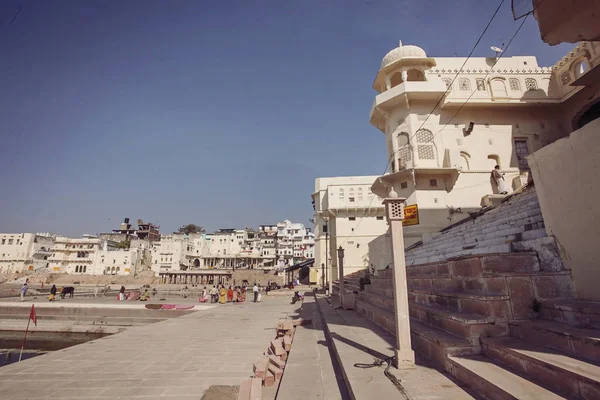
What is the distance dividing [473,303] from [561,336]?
43.0 inches

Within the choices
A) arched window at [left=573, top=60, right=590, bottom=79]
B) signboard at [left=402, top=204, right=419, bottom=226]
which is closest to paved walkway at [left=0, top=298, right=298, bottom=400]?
signboard at [left=402, top=204, right=419, bottom=226]

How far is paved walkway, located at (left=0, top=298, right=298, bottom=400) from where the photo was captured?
473cm

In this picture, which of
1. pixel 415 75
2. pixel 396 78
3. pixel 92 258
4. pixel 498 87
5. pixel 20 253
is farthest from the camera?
pixel 20 253

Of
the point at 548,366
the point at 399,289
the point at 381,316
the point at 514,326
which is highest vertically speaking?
the point at 399,289

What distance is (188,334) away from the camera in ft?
31.0

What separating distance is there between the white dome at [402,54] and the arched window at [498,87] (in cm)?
497

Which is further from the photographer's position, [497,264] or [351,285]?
[351,285]

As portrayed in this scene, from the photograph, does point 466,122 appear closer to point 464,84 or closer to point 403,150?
point 464,84

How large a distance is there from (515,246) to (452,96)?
1652 centimetres

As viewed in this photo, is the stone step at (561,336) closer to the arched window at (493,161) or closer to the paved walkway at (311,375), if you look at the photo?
the paved walkway at (311,375)

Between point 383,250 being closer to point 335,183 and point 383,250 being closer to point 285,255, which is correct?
point 335,183

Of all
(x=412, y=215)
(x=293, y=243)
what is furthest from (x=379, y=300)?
(x=293, y=243)

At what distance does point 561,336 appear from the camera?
10.00 ft

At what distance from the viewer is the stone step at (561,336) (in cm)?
271
